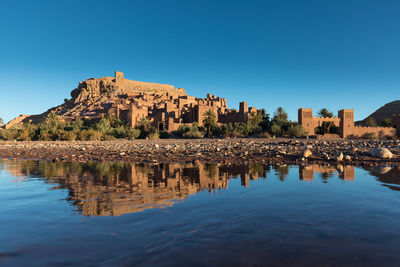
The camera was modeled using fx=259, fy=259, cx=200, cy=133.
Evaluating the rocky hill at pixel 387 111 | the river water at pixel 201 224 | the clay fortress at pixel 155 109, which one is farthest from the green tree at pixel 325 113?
the rocky hill at pixel 387 111

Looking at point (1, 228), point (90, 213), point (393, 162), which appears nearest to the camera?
point (1, 228)

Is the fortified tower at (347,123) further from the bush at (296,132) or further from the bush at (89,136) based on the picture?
the bush at (89,136)

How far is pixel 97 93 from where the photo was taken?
107 meters

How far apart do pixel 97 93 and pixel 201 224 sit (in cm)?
11303

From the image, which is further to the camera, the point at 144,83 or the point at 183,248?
the point at 144,83

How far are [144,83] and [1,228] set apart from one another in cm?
11708

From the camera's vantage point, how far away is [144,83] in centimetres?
11556

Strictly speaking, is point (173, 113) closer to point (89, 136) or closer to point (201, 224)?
point (89, 136)

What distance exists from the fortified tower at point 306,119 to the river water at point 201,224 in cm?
3576

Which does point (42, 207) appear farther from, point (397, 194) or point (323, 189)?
point (397, 194)

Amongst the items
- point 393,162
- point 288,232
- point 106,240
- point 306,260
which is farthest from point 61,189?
point 393,162

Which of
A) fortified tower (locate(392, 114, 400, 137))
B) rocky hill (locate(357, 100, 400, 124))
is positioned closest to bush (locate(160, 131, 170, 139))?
fortified tower (locate(392, 114, 400, 137))

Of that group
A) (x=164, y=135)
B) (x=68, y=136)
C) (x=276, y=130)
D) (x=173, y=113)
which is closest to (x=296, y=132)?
(x=276, y=130)

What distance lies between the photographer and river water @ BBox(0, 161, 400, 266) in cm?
227
